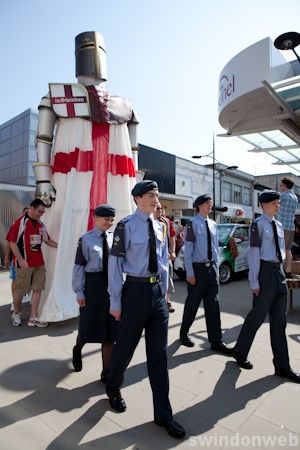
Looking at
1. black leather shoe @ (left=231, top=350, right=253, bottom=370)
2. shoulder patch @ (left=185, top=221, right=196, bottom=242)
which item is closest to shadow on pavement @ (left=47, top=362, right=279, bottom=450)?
black leather shoe @ (left=231, top=350, right=253, bottom=370)

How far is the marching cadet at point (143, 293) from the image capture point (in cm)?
241

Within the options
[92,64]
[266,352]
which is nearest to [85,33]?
[92,64]

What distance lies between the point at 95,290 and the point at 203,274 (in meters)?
1.44

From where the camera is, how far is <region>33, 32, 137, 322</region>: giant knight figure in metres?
4.86

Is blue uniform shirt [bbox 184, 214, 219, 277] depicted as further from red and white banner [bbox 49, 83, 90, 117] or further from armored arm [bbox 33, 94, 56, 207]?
red and white banner [bbox 49, 83, 90, 117]

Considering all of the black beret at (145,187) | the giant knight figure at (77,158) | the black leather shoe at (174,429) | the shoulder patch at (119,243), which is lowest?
the black leather shoe at (174,429)

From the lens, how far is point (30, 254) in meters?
4.79

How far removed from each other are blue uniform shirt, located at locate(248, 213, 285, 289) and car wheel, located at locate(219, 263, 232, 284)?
5.44 meters

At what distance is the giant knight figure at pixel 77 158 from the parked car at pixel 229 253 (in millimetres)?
4296

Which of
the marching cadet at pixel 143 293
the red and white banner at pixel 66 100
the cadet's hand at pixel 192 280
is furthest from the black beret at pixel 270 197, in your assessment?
the red and white banner at pixel 66 100

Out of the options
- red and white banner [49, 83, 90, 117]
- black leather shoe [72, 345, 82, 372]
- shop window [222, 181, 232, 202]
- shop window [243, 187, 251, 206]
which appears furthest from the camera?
shop window [243, 187, 251, 206]

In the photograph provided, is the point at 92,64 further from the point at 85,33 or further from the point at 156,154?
the point at 156,154

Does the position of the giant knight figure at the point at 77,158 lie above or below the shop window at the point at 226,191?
below

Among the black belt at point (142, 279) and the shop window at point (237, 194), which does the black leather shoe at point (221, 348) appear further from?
the shop window at point (237, 194)
